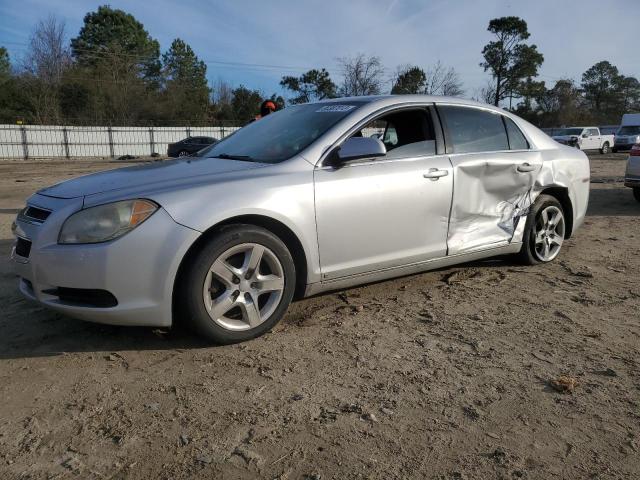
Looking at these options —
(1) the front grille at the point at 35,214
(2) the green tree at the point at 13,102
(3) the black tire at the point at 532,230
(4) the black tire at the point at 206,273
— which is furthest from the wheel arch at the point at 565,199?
(2) the green tree at the point at 13,102

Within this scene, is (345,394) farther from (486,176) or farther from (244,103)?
(244,103)

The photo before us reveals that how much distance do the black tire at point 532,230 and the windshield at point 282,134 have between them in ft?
6.53

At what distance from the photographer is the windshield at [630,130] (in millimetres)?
31578

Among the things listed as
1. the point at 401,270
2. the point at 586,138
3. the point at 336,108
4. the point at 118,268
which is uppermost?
the point at 586,138

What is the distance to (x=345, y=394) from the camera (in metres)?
2.55

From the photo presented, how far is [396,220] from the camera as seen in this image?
3656 mm

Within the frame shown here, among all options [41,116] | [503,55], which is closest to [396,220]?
[41,116]

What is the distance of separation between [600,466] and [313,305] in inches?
88.1

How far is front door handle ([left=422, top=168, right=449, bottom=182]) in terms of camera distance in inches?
150

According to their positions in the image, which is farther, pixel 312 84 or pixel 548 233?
pixel 312 84

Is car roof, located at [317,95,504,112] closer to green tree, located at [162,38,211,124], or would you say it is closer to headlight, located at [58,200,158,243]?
headlight, located at [58,200,158,243]

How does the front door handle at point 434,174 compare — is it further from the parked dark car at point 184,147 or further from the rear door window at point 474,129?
the parked dark car at point 184,147

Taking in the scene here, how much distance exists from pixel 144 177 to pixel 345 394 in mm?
1845

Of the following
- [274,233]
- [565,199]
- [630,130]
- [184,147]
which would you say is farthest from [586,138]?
[274,233]
